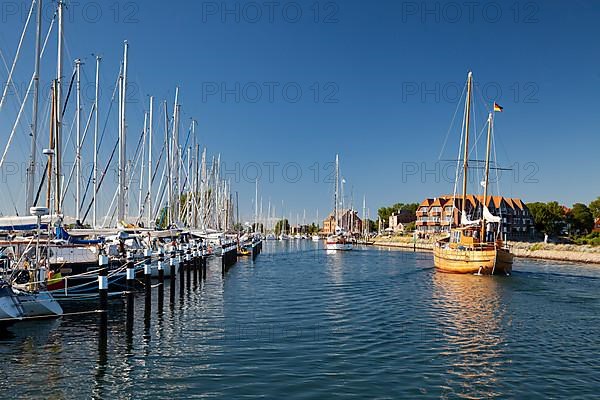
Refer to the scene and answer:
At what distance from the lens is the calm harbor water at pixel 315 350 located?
1340 cm

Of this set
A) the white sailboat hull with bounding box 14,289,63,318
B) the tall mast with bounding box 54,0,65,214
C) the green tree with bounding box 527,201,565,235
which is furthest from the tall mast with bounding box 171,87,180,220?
the green tree with bounding box 527,201,565,235

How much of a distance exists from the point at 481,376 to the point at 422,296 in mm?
17100

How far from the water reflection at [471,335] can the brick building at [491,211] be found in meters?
101

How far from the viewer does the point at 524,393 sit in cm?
1323

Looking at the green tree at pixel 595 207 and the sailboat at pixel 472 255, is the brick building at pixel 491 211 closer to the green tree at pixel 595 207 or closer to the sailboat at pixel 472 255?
the green tree at pixel 595 207

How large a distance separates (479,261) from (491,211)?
93224mm

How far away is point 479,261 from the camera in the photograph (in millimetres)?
42688

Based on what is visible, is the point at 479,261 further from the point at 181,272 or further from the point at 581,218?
the point at 581,218

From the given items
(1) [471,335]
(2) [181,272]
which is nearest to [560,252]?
(2) [181,272]

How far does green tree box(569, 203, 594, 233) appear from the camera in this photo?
133750 mm

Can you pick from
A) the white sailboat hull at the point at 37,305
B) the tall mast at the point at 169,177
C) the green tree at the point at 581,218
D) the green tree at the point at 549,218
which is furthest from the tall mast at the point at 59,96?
the green tree at the point at 581,218

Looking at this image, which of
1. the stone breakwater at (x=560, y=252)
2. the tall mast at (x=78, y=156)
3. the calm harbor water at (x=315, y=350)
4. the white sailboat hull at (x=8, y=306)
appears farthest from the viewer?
the stone breakwater at (x=560, y=252)

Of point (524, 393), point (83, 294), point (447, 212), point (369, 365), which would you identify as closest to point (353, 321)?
point (369, 365)

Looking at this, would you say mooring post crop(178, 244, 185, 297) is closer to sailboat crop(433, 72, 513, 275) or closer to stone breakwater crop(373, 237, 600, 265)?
sailboat crop(433, 72, 513, 275)
